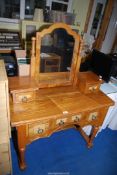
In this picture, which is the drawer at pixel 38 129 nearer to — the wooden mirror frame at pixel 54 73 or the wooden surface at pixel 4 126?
the wooden surface at pixel 4 126

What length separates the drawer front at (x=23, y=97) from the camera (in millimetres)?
1327

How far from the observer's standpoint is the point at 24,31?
2146mm

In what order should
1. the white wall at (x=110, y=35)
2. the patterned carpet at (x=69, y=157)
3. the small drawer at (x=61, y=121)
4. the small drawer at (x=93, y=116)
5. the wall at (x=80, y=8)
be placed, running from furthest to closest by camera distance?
the white wall at (x=110, y=35) < the wall at (x=80, y=8) < the patterned carpet at (x=69, y=157) < the small drawer at (x=93, y=116) < the small drawer at (x=61, y=121)

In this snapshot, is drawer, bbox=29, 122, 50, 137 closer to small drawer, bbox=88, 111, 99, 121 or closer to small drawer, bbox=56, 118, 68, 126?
small drawer, bbox=56, 118, 68, 126

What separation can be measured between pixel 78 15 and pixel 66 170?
2.89m

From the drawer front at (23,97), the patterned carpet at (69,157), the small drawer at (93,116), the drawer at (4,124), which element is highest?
the drawer front at (23,97)

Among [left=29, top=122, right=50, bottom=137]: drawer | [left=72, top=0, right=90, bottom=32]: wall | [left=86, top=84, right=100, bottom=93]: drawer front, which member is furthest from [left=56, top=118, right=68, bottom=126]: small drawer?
[left=72, top=0, right=90, bottom=32]: wall

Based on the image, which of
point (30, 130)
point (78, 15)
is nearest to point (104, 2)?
point (78, 15)

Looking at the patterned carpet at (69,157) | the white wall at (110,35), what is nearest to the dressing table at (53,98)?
the patterned carpet at (69,157)

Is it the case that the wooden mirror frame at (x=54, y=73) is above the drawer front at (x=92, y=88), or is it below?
above

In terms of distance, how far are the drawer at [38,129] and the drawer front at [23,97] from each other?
24 cm

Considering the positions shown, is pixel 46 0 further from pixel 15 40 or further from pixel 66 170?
pixel 66 170

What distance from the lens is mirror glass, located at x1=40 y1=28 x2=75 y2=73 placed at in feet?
4.74

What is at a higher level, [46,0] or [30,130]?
[46,0]
